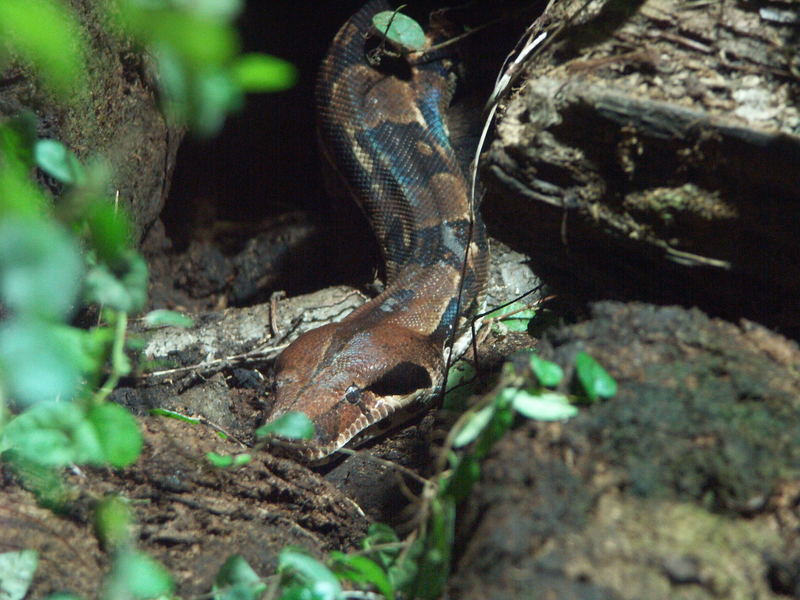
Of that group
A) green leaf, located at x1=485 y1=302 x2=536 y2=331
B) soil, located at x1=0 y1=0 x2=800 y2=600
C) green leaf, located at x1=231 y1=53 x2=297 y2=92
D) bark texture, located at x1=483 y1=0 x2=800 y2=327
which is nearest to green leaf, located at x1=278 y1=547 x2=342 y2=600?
soil, located at x1=0 y1=0 x2=800 y2=600

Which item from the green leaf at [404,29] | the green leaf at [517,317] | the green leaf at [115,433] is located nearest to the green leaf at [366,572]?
the green leaf at [115,433]

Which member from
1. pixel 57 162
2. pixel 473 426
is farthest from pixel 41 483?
pixel 473 426

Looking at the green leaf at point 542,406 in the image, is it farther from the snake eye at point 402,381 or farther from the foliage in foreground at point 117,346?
the snake eye at point 402,381

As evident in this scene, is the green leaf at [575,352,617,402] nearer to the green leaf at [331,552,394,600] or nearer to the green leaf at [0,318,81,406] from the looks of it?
the green leaf at [331,552,394,600]

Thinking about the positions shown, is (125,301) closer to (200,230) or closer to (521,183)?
(521,183)

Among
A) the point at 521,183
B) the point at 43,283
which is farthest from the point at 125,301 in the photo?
the point at 521,183
